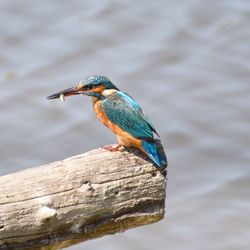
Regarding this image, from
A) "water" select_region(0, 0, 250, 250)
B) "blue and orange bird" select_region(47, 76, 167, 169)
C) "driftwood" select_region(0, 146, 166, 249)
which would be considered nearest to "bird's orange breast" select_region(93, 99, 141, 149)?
"blue and orange bird" select_region(47, 76, 167, 169)

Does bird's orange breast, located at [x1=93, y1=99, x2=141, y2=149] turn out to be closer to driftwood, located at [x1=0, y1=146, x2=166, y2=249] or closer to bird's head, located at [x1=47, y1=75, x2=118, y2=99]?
bird's head, located at [x1=47, y1=75, x2=118, y2=99]

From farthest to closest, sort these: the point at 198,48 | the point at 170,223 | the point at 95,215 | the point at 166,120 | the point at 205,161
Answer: the point at 198,48
the point at 166,120
the point at 205,161
the point at 170,223
the point at 95,215

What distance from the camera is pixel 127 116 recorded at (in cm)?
423

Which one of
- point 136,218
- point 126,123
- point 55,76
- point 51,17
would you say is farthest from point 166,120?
point 136,218

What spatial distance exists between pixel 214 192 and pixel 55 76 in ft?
6.61

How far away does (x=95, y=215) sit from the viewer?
3707 mm

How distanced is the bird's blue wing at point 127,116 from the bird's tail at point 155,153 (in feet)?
0.14

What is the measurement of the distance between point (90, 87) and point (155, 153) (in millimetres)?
537

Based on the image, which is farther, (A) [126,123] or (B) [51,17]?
(B) [51,17]

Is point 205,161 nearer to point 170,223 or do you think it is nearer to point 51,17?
point 170,223

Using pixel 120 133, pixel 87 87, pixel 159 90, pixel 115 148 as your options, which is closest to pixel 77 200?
pixel 115 148

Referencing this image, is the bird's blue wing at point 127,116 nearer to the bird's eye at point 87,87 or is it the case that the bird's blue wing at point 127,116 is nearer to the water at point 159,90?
the bird's eye at point 87,87

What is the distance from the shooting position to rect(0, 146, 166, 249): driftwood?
358cm

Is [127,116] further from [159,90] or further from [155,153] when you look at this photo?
[159,90]
